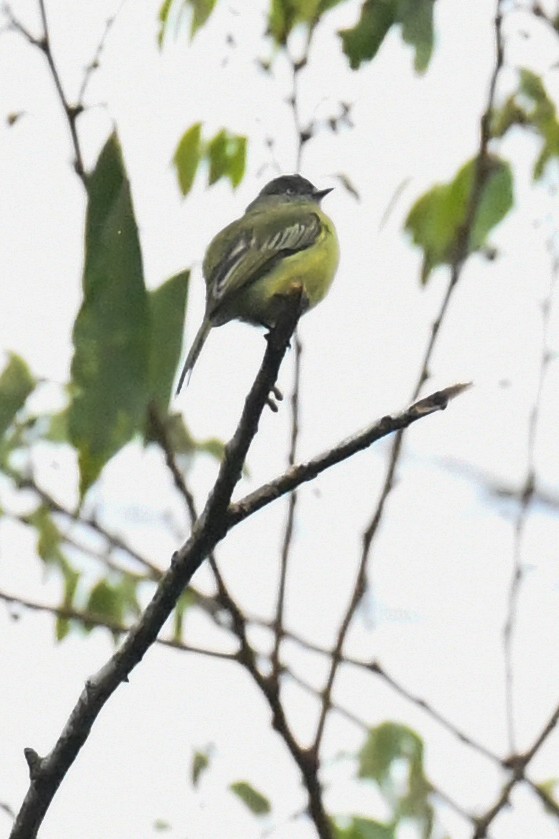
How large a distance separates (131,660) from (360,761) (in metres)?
1.90

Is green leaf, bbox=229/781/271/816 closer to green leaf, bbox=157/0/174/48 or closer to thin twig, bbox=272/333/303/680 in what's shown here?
thin twig, bbox=272/333/303/680

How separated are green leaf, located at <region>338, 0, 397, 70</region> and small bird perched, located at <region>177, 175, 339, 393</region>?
52 centimetres

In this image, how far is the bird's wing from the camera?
11.9 ft

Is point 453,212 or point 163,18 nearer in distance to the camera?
point 163,18

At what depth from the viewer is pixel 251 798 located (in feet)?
12.9

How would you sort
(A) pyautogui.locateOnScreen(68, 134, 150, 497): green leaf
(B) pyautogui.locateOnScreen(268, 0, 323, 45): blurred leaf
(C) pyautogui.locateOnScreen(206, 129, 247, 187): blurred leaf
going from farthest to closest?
(C) pyautogui.locateOnScreen(206, 129, 247, 187): blurred leaf, (B) pyautogui.locateOnScreen(268, 0, 323, 45): blurred leaf, (A) pyautogui.locateOnScreen(68, 134, 150, 497): green leaf

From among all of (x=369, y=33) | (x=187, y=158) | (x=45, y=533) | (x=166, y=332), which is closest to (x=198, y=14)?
(x=369, y=33)

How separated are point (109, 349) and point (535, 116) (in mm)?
1866

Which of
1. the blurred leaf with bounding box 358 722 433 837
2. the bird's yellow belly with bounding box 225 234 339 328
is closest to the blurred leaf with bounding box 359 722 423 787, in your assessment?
the blurred leaf with bounding box 358 722 433 837

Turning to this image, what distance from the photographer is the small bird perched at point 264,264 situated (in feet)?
11.8

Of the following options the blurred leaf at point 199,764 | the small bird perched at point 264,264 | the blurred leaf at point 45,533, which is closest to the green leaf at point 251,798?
the blurred leaf at point 199,764

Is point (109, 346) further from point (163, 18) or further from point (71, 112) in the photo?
point (163, 18)

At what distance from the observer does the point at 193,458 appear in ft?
12.8

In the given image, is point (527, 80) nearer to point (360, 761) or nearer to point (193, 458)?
point (193, 458)
